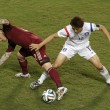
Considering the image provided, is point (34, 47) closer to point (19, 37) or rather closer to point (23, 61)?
point (19, 37)

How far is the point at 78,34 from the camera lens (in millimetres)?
8484

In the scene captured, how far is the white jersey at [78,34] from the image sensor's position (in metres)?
8.43

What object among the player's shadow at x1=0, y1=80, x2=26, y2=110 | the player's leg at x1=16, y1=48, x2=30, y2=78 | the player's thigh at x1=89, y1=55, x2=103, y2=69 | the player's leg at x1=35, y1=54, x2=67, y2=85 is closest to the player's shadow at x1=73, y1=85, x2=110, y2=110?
the player's thigh at x1=89, y1=55, x2=103, y2=69

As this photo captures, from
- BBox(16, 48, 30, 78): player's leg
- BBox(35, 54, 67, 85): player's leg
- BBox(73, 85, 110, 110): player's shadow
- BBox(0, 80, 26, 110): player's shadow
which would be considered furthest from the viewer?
BBox(16, 48, 30, 78): player's leg

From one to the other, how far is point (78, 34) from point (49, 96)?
1664 mm

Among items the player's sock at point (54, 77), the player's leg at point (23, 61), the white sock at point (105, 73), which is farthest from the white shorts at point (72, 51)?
the player's leg at point (23, 61)

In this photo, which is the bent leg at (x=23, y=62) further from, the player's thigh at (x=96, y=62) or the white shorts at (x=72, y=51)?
the player's thigh at (x=96, y=62)

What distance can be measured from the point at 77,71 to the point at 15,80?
179 cm

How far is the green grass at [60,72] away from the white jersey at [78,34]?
3.54ft

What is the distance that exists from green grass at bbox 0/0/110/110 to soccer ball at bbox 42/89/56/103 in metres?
0.12

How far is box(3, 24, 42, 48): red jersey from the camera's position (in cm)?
849

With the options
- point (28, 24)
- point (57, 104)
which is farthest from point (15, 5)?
point (57, 104)

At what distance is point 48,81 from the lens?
926 cm

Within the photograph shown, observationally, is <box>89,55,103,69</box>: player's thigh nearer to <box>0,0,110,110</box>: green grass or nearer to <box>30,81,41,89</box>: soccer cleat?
<box>0,0,110,110</box>: green grass
